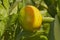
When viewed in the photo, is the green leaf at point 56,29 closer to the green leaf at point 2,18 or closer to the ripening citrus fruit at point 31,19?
the ripening citrus fruit at point 31,19

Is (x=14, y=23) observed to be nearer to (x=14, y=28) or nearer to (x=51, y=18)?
(x=14, y=28)

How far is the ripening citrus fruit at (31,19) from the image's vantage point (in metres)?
0.84

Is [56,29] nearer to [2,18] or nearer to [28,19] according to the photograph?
[28,19]

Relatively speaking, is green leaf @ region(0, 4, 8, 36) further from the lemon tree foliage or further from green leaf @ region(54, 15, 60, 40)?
green leaf @ region(54, 15, 60, 40)

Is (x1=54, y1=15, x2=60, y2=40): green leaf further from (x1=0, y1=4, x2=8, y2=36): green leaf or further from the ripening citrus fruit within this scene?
(x1=0, y1=4, x2=8, y2=36): green leaf

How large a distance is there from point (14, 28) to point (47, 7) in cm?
16

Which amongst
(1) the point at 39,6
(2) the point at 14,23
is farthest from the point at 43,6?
(2) the point at 14,23

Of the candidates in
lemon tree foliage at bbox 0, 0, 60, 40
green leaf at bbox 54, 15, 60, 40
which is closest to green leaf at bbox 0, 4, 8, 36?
lemon tree foliage at bbox 0, 0, 60, 40

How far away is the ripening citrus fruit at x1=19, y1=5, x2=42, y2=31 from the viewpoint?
0.84 meters

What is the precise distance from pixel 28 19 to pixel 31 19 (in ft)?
0.04

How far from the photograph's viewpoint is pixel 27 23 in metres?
0.84

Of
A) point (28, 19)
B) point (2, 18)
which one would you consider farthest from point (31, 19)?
point (2, 18)

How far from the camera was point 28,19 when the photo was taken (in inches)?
33.1

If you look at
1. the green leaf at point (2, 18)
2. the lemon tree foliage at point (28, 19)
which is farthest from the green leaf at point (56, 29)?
the green leaf at point (2, 18)
